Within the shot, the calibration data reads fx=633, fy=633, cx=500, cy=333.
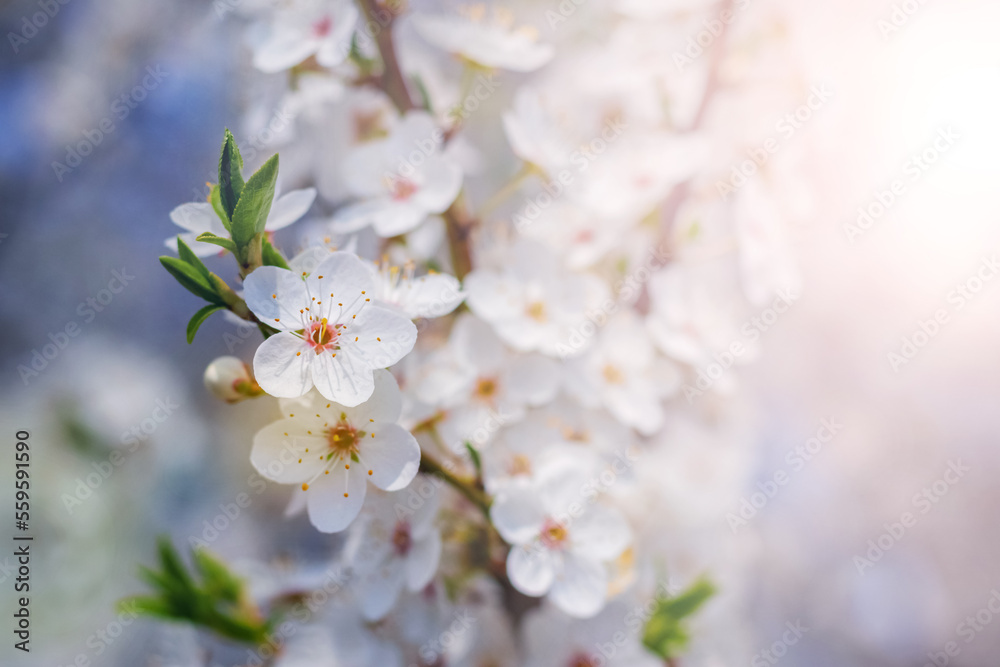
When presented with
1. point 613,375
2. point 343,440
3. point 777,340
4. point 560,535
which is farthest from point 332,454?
point 777,340

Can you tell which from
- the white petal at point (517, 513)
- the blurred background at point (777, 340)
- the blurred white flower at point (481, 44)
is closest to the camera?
the white petal at point (517, 513)

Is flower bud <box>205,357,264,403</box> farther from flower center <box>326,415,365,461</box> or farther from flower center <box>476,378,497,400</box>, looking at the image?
flower center <box>476,378,497,400</box>

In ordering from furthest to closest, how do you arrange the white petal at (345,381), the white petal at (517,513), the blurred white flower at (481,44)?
the blurred white flower at (481,44) < the white petal at (517,513) < the white petal at (345,381)

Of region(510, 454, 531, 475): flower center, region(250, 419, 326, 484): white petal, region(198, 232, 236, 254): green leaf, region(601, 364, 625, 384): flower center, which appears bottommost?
region(601, 364, 625, 384): flower center

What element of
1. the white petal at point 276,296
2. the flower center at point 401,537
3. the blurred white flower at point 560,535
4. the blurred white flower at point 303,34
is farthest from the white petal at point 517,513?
the blurred white flower at point 303,34

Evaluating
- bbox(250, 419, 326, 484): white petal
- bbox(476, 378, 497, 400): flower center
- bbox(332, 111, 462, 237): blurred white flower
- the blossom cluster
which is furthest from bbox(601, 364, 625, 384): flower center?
bbox(250, 419, 326, 484): white petal

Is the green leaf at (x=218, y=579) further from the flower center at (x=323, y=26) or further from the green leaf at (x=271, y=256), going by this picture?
the flower center at (x=323, y=26)
